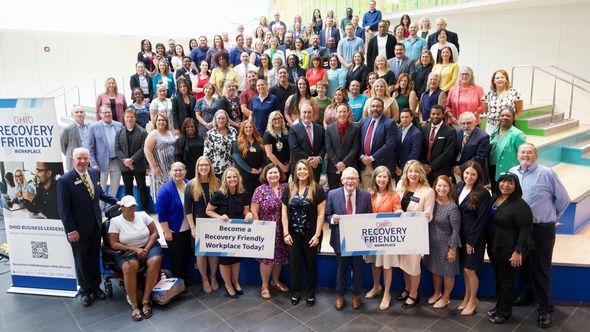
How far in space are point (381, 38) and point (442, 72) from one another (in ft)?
5.98

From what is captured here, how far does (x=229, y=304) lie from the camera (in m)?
4.73

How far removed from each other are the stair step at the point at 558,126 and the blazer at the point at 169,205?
6459 millimetres

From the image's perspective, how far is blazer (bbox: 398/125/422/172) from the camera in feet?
16.4

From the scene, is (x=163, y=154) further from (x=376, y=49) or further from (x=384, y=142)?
(x=376, y=49)

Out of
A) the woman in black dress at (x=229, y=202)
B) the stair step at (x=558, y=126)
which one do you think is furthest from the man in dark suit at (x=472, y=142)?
the stair step at (x=558, y=126)

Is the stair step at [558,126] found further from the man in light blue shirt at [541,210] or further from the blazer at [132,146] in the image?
the blazer at [132,146]

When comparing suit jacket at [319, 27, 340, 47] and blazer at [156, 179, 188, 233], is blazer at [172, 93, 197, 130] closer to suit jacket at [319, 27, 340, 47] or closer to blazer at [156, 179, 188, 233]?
blazer at [156, 179, 188, 233]

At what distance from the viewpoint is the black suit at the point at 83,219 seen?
14.9 ft

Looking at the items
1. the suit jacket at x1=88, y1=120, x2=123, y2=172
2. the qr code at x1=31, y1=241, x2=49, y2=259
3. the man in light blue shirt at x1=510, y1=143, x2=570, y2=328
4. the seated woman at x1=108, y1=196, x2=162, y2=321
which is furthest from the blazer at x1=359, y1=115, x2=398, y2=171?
the qr code at x1=31, y1=241, x2=49, y2=259

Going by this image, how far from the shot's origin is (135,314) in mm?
4453

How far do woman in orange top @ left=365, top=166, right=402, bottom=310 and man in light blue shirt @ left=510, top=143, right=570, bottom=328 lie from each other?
1.24 meters

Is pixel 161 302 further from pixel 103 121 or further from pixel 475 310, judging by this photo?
pixel 475 310

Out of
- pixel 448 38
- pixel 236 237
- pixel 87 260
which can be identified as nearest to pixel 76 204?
pixel 87 260

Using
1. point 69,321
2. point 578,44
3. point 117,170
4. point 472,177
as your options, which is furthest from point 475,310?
point 578,44
